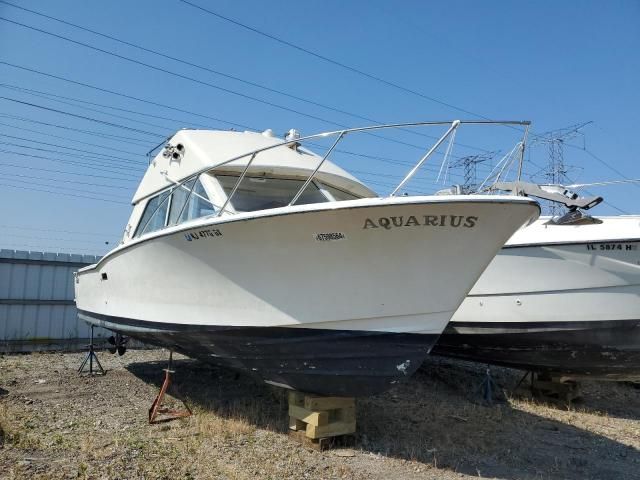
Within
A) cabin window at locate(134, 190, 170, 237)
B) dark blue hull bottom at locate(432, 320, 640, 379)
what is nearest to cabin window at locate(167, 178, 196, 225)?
cabin window at locate(134, 190, 170, 237)

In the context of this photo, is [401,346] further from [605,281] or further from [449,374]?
[449,374]

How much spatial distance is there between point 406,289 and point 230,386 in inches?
153

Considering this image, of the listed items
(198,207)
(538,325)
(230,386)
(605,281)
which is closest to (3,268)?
(230,386)

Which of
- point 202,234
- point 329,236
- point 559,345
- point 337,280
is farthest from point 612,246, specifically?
point 202,234

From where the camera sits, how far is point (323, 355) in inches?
171

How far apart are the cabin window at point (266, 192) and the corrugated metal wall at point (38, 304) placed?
20.9 ft

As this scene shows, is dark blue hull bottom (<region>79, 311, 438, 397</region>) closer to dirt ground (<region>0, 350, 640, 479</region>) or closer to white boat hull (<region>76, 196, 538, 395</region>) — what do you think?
white boat hull (<region>76, 196, 538, 395</region>)

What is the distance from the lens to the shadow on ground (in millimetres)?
4770

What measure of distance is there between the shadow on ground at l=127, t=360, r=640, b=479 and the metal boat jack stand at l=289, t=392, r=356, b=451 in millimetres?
266

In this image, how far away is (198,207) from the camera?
17.5 feet

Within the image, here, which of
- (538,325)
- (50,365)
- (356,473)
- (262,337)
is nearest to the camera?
(356,473)

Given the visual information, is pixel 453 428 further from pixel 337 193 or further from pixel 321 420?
pixel 337 193

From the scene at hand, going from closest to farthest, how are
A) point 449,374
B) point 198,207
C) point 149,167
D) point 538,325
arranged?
point 198,207 < point 538,325 < point 149,167 < point 449,374

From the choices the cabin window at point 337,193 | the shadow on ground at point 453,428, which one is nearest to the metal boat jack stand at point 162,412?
the shadow on ground at point 453,428
